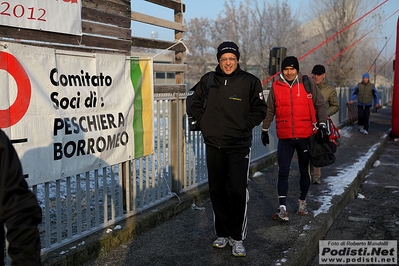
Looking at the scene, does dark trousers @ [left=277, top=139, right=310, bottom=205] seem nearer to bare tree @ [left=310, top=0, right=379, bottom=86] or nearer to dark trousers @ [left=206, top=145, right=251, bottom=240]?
dark trousers @ [left=206, top=145, right=251, bottom=240]

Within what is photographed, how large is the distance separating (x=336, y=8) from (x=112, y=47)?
32786 millimetres


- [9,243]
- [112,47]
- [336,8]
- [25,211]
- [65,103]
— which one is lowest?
[9,243]

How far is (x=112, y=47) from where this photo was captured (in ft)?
16.6

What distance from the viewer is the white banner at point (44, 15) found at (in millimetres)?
3785

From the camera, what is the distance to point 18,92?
373 centimetres

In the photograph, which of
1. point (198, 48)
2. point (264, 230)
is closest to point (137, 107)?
point (264, 230)

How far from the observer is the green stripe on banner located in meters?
5.23

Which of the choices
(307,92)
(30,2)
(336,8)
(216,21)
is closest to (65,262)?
(30,2)

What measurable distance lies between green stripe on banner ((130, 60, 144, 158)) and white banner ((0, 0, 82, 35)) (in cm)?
87

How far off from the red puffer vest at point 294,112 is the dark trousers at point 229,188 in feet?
3.84

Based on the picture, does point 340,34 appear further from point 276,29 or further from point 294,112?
point 294,112

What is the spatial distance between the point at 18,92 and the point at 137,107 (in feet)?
5.63

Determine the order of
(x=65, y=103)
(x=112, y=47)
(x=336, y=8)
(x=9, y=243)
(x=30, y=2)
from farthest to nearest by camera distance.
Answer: (x=336, y=8), (x=112, y=47), (x=65, y=103), (x=30, y=2), (x=9, y=243)

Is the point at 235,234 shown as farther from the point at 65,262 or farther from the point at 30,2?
the point at 30,2
